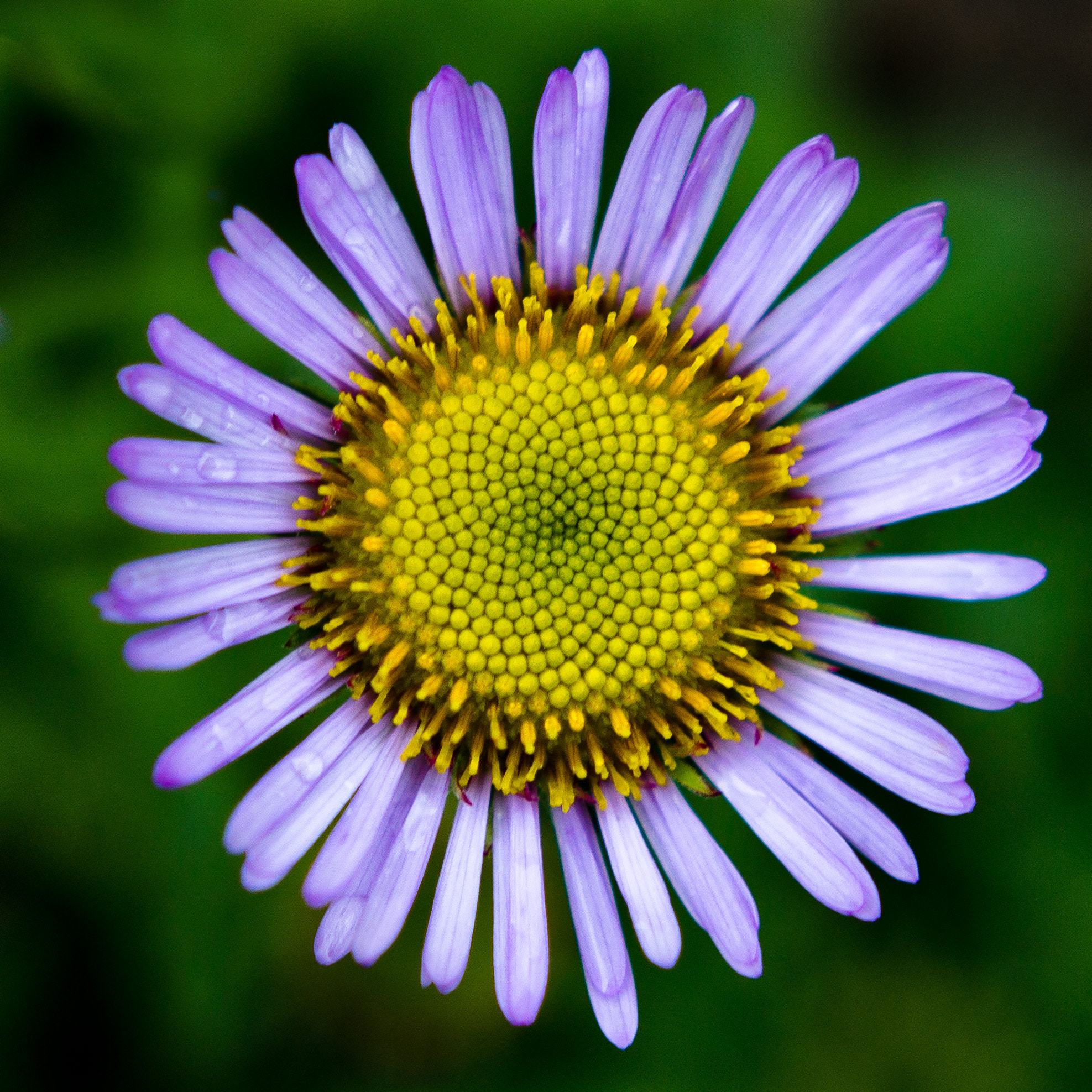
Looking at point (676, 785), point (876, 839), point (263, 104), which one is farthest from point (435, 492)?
point (263, 104)

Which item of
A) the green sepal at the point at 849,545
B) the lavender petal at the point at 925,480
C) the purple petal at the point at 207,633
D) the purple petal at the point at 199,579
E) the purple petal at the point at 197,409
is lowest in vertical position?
the purple petal at the point at 207,633

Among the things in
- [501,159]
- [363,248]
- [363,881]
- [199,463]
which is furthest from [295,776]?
[501,159]

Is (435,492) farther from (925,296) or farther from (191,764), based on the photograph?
(925,296)

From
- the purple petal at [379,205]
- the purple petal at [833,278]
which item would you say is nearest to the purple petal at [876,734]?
the purple petal at [833,278]

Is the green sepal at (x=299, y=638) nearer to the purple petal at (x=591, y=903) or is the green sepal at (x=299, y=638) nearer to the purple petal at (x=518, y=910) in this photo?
the purple petal at (x=518, y=910)

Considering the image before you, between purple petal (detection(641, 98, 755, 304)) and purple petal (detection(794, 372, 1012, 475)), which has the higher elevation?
purple petal (detection(641, 98, 755, 304))

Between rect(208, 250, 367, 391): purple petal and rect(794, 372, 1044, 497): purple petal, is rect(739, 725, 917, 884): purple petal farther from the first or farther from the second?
rect(208, 250, 367, 391): purple petal

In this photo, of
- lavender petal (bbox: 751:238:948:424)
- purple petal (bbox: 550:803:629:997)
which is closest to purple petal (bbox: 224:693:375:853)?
purple petal (bbox: 550:803:629:997)
